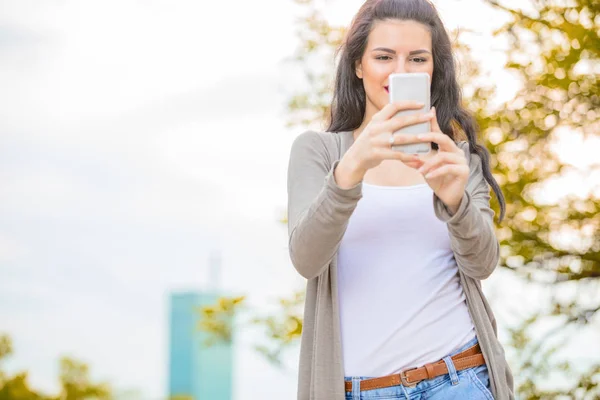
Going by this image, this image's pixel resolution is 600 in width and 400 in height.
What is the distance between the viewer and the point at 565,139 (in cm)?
451

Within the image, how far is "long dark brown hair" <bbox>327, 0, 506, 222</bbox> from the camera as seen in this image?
1.79 meters

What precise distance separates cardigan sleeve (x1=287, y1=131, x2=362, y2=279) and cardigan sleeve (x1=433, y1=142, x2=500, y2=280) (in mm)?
198

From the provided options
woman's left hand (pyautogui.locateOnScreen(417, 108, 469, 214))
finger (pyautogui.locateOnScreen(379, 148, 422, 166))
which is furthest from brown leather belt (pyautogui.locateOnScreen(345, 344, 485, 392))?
finger (pyautogui.locateOnScreen(379, 148, 422, 166))

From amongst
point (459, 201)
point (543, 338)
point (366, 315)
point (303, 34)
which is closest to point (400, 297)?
point (366, 315)

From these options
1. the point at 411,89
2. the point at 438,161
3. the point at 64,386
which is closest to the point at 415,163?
the point at 438,161

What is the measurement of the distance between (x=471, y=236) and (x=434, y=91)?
0.50m

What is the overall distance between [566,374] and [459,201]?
11.5 ft

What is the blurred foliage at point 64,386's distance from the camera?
501 inches

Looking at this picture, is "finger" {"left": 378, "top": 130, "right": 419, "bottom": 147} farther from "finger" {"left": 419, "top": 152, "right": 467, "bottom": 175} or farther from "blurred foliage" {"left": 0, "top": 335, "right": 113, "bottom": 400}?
"blurred foliage" {"left": 0, "top": 335, "right": 113, "bottom": 400}

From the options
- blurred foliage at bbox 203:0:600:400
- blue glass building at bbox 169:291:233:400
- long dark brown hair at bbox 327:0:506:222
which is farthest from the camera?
blue glass building at bbox 169:291:233:400

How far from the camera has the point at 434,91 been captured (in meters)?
1.87

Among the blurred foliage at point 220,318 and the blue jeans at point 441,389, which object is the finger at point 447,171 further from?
the blurred foliage at point 220,318

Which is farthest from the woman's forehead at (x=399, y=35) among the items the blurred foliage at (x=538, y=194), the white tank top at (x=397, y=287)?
the blurred foliage at (x=538, y=194)

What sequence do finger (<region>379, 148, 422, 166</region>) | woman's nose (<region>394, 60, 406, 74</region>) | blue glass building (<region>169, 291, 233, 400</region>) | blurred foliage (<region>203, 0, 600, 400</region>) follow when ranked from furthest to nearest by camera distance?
blue glass building (<region>169, 291, 233, 400</region>) < blurred foliage (<region>203, 0, 600, 400</region>) < woman's nose (<region>394, 60, 406, 74</region>) < finger (<region>379, 148, 422, 166</region>)
